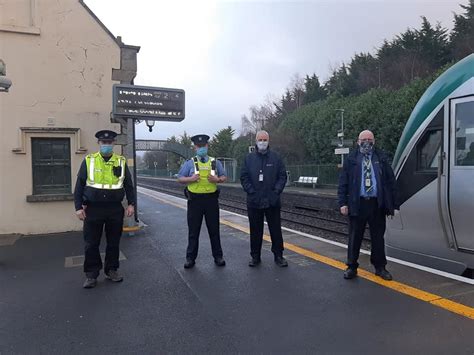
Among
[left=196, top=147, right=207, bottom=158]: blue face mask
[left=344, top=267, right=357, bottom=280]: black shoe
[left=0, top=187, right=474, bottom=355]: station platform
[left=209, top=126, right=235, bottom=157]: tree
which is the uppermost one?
[left=209, top=126, right=235, bottom=157]: tree

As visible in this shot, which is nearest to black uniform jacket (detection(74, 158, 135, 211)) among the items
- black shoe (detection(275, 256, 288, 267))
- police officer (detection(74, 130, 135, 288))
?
police officer (detection(74, 130, 135, 288))

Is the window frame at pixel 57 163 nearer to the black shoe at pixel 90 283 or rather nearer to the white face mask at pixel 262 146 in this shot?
the black shoe at pixel 90 283

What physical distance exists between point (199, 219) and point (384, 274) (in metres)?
2.60

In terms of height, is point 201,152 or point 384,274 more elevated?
point 201,152

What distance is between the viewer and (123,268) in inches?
238

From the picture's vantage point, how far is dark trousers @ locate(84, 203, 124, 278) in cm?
523

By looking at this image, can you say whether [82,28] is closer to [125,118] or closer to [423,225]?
[125,118]

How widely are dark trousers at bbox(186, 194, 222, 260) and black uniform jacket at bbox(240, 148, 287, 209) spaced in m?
0.56

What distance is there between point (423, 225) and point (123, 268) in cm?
423

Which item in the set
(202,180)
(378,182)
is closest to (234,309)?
(202,180)

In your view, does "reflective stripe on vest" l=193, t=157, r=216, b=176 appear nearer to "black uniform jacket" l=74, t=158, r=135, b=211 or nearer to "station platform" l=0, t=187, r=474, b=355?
"black uniform jacket" l=74, t=158, r=135, b=211

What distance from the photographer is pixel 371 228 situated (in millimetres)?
5270

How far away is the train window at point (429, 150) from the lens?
5449 millimetres

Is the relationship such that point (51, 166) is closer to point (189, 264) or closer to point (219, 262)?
point (189, 264)
